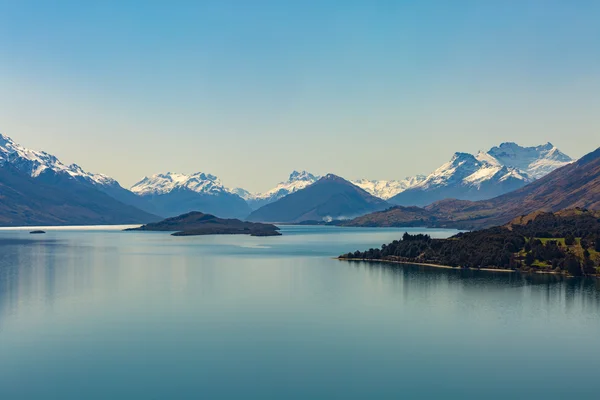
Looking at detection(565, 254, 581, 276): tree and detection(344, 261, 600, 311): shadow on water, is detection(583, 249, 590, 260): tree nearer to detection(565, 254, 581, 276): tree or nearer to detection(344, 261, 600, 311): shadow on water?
detection(565, 254, 581, 276): tree

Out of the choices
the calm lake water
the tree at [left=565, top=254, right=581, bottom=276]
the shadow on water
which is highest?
the tree at [left=565, top=254, right=581, bottom=276]

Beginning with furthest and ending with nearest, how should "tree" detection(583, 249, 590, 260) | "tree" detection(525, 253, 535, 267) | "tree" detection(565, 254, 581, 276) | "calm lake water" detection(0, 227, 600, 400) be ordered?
1. "tree" detection(525, 253, 535, 267)
2. "tree" detection(583, 249, 590, 260)
3. "tree" detection(565, 254, 581, 276)
4. "calm lake water" detection(0, 227, 600, 400)

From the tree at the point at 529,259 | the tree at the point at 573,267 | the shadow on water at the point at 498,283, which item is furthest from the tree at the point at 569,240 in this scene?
the shadow on water at the point at 498,283

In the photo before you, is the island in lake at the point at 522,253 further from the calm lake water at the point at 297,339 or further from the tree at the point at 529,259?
the calm lake water at the point at 297,339

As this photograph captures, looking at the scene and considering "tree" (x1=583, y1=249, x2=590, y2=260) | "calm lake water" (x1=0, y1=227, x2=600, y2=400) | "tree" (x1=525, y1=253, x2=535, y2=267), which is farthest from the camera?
"tree" (x1=525, y1=253, x2=535, y2=267)

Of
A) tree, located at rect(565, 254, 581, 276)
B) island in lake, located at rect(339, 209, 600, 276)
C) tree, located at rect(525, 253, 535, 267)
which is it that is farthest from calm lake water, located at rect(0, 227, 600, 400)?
tree, located at rect(525, 253, 535, 267)

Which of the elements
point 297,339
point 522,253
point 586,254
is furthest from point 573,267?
point 297,339

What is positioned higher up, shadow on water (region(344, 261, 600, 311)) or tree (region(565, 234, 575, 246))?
tree (region(565, 234, 575, 246))

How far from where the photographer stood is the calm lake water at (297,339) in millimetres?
62438

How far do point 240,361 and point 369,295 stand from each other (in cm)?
5635

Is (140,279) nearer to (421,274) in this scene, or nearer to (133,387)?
(421,274)

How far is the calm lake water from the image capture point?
205 feet

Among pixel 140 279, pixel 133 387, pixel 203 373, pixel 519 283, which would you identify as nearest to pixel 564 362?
pixel 203 373

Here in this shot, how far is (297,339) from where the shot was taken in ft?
271
